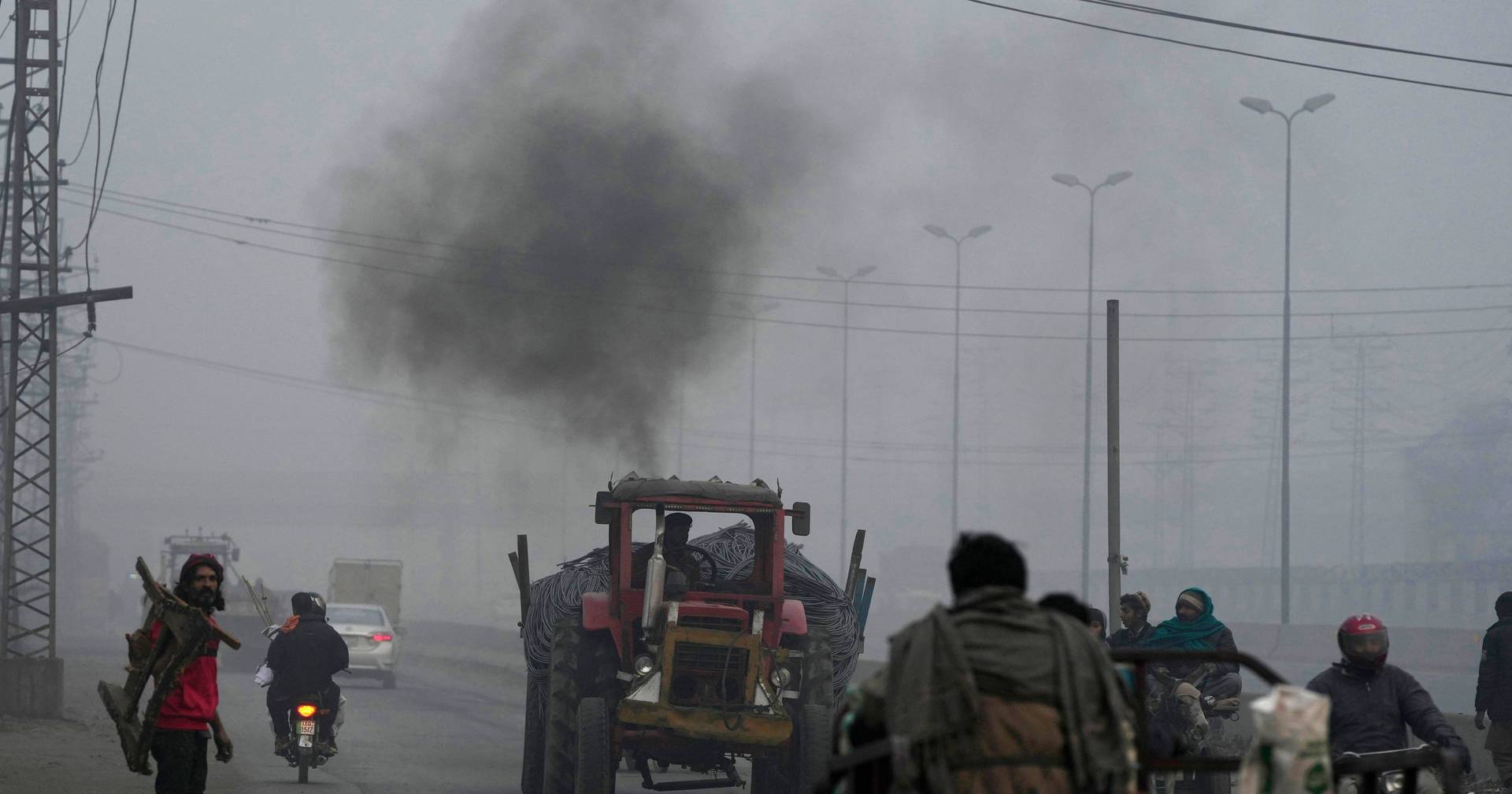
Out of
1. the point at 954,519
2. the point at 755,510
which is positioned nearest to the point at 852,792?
the point at 755,510

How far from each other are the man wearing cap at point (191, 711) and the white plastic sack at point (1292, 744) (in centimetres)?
494

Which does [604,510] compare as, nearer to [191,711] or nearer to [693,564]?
[693,564]

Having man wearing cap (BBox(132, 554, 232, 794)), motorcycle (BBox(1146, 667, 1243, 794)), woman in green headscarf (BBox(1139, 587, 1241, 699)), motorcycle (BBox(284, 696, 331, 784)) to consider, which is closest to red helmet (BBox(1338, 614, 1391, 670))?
motorcycle (BBox(1146, 667, 1243, 794))

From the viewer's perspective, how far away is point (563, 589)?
43.7ft

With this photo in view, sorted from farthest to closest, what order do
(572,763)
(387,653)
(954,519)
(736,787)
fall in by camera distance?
1. (954,519)
2. (387,653)
3. (736,787)
4. (572,763)

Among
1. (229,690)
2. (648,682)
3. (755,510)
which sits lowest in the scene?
(229,690)

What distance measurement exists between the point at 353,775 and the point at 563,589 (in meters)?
3.04

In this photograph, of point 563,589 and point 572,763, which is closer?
point 572,763

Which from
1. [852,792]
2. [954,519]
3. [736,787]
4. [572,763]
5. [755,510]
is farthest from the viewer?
[954,519]

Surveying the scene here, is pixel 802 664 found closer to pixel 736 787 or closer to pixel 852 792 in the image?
pixel 736 787

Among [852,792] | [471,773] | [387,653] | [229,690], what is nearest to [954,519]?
[387,653]

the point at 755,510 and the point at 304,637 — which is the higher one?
the point at 755,510

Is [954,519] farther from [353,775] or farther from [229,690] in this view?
[353,775]

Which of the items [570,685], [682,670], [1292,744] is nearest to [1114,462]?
[682,670]
